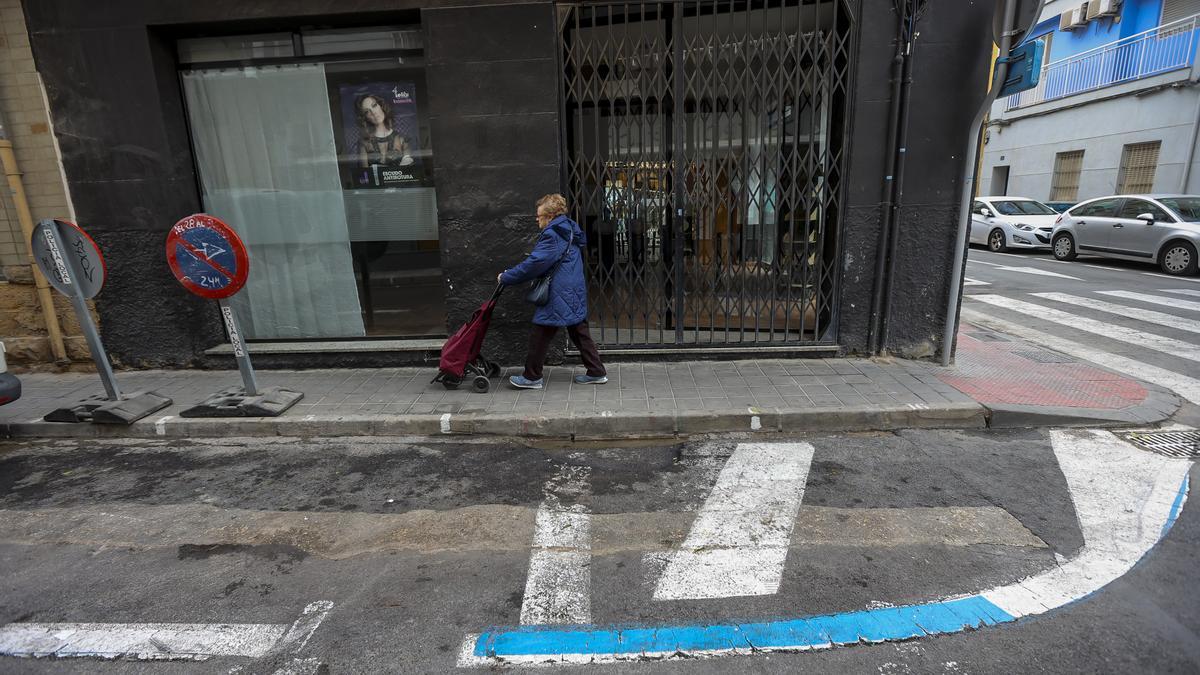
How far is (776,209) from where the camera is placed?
254 inches

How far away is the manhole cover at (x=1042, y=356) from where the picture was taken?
654 centimetres

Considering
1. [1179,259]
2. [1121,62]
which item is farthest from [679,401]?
[1121,62]

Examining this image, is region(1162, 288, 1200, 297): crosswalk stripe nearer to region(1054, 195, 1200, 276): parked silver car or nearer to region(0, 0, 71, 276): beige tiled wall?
region(1054, 195, 1200, 276): parked silver car

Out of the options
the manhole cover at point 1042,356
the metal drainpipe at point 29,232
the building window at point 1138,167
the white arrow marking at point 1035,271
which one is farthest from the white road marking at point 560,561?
the building window at point 1138,167

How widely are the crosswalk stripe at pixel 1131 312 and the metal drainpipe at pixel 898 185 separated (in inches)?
179

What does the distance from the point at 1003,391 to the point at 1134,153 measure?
765 inches

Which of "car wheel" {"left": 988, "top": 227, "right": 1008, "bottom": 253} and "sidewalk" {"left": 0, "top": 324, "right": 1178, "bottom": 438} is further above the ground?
"car wheel" {"left": 988, "top": 227, "right": 1008, "bottom": 253}

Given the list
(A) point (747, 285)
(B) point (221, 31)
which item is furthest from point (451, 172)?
(A) point (747, 285)

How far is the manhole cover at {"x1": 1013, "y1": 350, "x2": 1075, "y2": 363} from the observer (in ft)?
21.4

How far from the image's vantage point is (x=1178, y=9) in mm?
17891

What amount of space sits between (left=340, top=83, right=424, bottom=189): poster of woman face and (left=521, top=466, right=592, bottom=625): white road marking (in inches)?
162

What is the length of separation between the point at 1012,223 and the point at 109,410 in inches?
775

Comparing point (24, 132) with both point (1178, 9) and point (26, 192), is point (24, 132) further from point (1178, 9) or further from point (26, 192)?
point (1178, 9)

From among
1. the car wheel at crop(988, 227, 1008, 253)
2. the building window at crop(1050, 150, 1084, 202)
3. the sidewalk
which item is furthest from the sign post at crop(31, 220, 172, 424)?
the building window at crop(1050, 150, 1084, 202)
